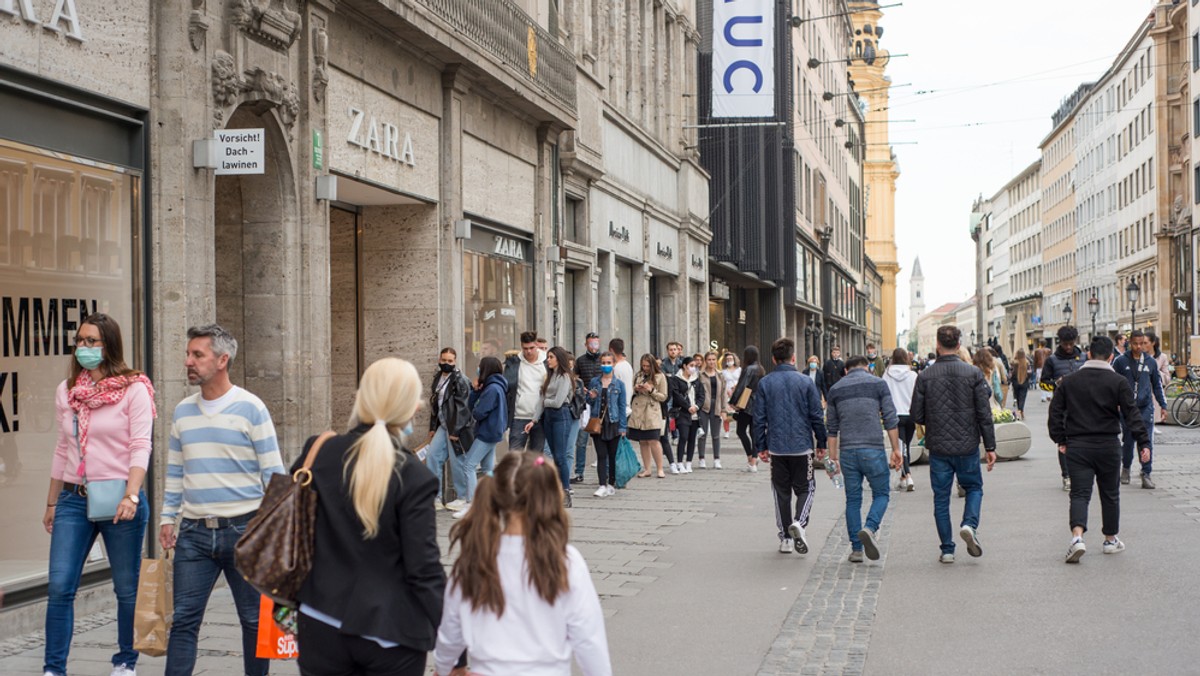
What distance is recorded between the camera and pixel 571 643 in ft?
13.0

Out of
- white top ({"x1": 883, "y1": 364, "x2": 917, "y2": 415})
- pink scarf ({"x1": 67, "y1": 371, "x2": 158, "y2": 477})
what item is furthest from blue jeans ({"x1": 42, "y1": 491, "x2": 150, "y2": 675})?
white top ({"x1": 883, "y1": 364, "x2": 917, "y2": 415})

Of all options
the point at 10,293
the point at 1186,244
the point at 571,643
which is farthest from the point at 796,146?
the point at 571,643

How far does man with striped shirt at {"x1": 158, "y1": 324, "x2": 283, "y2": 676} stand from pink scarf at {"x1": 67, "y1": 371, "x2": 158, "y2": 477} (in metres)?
0.76

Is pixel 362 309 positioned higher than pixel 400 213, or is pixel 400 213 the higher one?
pixel 400 213

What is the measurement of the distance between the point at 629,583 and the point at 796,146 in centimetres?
4185

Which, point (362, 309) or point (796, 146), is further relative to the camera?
point (796, 146)

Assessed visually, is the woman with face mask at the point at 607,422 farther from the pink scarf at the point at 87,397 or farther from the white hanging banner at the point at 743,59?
the white hanging banner at the point at 743,59

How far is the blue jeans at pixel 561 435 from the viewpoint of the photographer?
51.8ft

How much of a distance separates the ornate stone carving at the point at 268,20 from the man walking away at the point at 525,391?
4.85 meters

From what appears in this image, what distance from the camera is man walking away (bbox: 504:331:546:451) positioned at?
51.4 feet

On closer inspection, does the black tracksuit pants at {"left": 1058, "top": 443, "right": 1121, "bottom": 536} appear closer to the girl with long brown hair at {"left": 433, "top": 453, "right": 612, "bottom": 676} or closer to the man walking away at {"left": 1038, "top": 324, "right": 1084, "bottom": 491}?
the man walking away at {"left": 1038, "top": 324, "right": 1084, "bottom": 491}

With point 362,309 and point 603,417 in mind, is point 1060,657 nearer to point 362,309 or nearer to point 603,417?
point 603,417

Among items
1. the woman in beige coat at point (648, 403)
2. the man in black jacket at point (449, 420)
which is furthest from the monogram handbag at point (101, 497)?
the woman in beige coat at point (648, 403)

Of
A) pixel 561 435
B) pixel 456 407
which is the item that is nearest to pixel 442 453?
pixel 456 407
